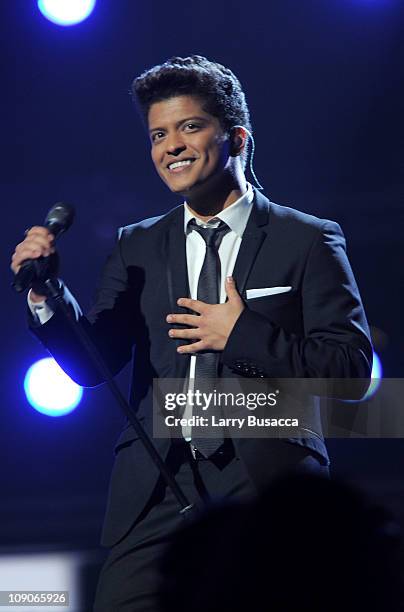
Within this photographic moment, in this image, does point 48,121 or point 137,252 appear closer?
point 137,252

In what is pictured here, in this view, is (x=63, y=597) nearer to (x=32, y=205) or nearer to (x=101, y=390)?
(x=101, y=390)

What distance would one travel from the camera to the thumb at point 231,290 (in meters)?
2.20

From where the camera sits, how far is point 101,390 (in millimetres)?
3314

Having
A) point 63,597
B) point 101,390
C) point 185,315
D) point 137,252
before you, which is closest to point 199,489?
point 185,315

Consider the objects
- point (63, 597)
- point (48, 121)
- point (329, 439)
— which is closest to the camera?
point (63, 597)

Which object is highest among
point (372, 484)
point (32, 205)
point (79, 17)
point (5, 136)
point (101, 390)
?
point (79, 17)

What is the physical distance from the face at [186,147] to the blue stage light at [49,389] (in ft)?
3.35

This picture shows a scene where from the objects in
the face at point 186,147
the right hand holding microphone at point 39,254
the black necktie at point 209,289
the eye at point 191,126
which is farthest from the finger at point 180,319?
the eye at point 191,126

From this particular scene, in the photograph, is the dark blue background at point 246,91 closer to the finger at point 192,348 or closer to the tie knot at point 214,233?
the tie knot at point 214,233

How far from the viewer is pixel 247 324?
2.16 meters

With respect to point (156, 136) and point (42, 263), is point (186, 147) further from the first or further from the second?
point (42, 263)

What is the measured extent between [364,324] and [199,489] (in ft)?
1.56

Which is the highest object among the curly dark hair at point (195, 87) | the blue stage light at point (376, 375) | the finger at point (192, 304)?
the curly dark hair at point (195, 87)

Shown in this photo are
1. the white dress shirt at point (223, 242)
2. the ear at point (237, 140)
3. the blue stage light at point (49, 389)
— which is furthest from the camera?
the blue stage light at point (49, 389)
